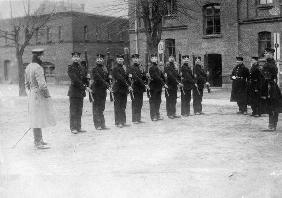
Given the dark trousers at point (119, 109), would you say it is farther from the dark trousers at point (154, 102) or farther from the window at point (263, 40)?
the window at point (263, 40)

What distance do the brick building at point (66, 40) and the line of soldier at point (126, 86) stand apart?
25.1m

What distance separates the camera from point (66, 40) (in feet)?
135

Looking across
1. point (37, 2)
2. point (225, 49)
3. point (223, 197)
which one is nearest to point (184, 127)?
point (223, 197)

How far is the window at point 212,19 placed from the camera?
29.3 m

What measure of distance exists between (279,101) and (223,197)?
5473 mm

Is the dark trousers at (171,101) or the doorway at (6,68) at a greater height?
the doorway at (6,68)

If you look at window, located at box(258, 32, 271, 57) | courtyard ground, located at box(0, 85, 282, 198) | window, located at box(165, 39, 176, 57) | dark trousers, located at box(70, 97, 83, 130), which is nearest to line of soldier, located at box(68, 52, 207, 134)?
dark trousers, located at box(70, 97, 83, 130)

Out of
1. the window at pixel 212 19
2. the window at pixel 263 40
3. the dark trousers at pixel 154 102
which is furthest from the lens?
the window at pixel 212 19

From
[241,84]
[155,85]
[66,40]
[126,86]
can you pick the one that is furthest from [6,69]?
[126,86]

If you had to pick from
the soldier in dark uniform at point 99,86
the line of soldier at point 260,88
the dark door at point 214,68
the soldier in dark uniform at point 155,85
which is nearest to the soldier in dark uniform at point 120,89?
the soldier in dark uniform at point 99,86

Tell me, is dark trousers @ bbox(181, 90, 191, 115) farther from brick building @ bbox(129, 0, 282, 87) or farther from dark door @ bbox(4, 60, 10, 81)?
dark door @ bbox(4, 60, 10, 81)

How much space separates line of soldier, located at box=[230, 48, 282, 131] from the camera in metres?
10.7

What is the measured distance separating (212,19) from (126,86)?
18573 millimetres

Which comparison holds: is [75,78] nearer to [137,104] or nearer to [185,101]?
[137,104]
